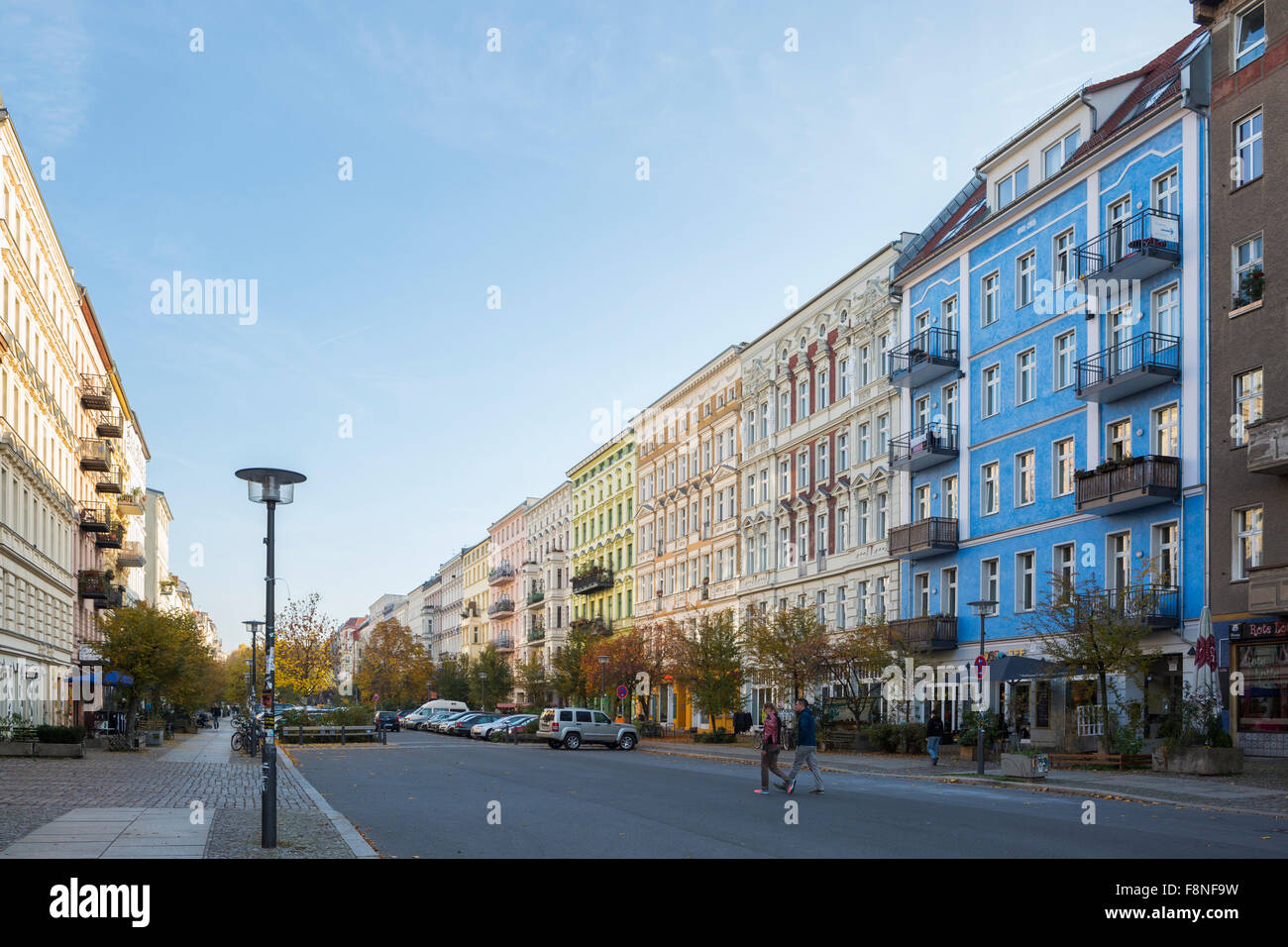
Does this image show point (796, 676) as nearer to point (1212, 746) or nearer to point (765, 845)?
point (1212, 746)

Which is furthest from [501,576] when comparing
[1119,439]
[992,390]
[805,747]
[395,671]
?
[805,747]

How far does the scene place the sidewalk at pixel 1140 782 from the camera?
2144 centimetres

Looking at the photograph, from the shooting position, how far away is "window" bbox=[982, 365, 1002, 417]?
40.3 m

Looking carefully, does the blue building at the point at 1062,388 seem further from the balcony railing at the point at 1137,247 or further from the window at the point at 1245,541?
the window at the point at 1245,541

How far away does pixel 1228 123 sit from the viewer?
30453mm

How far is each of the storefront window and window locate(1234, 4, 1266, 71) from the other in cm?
1349

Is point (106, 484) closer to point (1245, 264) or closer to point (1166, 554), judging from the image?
point (1166, 554)

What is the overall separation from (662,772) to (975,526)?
15763 mm

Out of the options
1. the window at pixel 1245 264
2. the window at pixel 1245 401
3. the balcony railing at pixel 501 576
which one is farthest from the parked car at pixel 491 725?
the balcony railing at pixel 501 576

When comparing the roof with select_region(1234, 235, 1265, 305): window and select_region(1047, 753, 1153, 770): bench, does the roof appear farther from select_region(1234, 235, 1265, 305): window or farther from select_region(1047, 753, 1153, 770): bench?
select_region(1047, 753, 1153, 770): bench

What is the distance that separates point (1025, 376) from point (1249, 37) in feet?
37.8

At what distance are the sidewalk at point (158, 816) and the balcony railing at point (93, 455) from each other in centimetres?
3026

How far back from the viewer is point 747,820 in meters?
17.3
